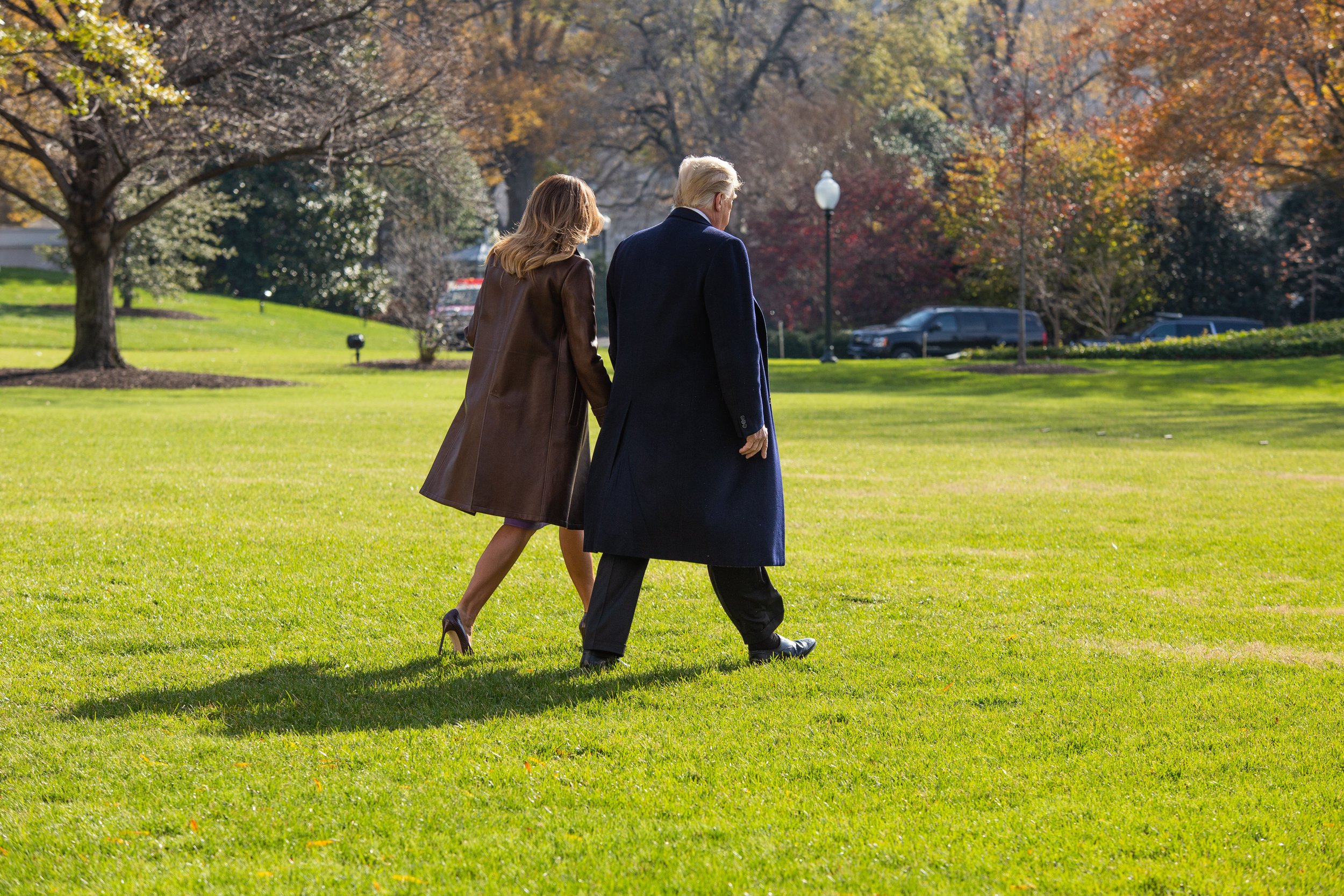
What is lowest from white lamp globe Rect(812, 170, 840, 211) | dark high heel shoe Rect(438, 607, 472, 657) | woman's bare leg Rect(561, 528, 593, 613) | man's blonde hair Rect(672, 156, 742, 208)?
dark high heel shoe Rect(438, 607, 472, 657)

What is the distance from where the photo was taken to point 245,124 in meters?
19.4

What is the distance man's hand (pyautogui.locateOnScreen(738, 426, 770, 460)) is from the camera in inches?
194

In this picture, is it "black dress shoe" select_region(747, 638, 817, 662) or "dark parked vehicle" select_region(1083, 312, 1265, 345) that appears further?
"dark parked vehicle" select_region(1083, 312, 1265, 345)

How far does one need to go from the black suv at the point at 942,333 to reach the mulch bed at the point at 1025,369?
210 inches

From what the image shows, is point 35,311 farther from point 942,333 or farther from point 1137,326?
point 1137,326

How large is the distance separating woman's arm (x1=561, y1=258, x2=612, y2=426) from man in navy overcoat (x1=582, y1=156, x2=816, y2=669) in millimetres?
91

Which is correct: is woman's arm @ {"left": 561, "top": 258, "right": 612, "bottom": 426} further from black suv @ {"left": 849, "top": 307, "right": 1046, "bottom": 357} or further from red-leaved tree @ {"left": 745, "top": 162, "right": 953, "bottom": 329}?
red-leaved tree @ {"left": 745, "top": 162, "right": 953, "bottom": 329}

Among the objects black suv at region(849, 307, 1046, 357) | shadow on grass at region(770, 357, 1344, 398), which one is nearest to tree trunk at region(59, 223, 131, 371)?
shadow on grass at region(770, 357, 1344, 398)

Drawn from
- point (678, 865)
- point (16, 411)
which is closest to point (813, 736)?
point (678, 865)

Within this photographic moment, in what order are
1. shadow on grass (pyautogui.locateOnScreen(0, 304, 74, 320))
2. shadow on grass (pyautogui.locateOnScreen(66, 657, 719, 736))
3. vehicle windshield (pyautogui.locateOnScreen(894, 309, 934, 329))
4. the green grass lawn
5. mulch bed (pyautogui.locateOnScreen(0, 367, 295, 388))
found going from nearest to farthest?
the green grass lawn → shadow on grass (pyautogui.locateOnScreen(66, 657, 719, 736)) → mulch bed (pyautogui.locateOnScreen(0, 367, 295, 388)) → vehicle windshield (pyautogui.locateOnScreen(894, 309, 934, 329)) → shadow on grass (pyautogui.locateOnScreen(0, 304, 74, 320))

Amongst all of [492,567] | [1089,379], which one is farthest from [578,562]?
[1089,379]

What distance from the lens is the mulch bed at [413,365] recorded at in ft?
91.1

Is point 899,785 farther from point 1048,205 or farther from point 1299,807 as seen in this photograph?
point 1048,205

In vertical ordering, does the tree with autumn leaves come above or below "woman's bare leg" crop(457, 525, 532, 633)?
above
